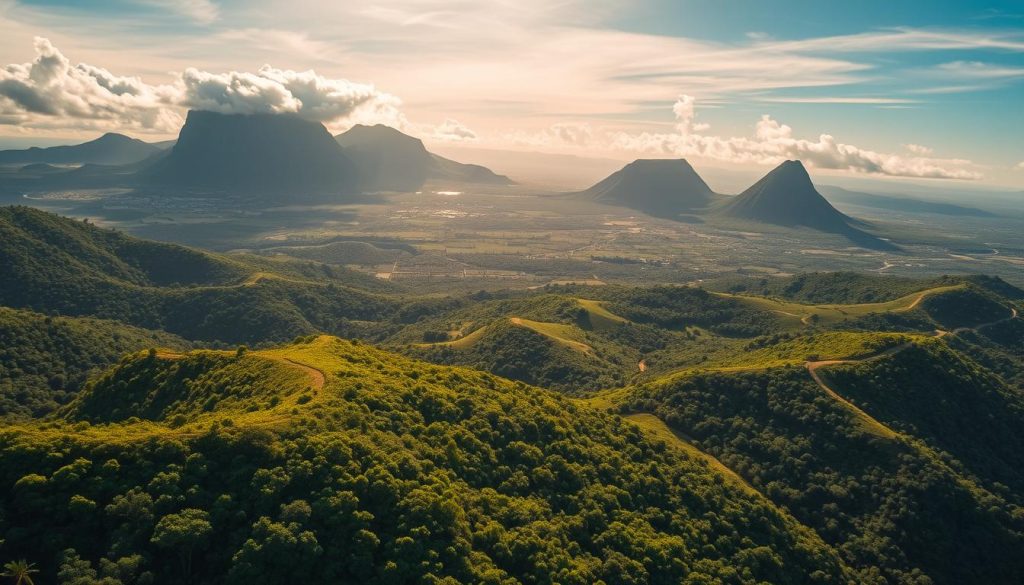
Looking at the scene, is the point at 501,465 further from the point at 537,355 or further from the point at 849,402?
the point at 537,355

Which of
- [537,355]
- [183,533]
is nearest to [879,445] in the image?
[537,355]

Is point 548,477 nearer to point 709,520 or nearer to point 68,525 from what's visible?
point 709,520

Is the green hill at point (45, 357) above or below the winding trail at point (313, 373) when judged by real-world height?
below

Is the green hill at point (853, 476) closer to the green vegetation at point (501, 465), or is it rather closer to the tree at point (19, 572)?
the green vegetation at point (501, 465)

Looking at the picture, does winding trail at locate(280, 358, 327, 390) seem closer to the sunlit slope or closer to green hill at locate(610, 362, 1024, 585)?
the sunlit slope

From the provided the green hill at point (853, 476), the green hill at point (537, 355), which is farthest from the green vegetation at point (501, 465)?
the green hill at point (537, 355)
